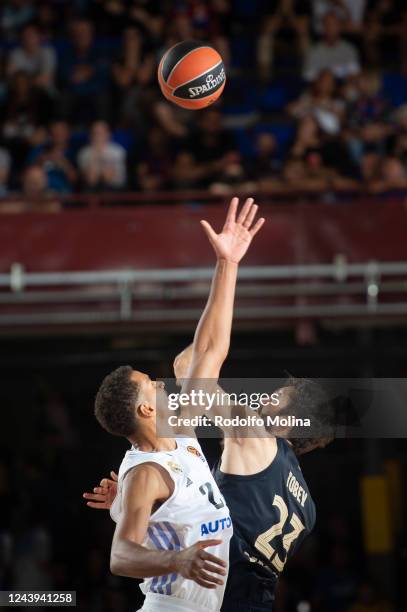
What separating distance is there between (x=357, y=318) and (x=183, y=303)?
1.78 metres

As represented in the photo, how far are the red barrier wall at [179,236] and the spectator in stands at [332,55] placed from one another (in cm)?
308

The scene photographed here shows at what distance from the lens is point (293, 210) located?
11531mm

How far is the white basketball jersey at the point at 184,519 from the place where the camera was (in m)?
5.47

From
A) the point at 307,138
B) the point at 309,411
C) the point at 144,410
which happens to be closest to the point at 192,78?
the point at 309,411

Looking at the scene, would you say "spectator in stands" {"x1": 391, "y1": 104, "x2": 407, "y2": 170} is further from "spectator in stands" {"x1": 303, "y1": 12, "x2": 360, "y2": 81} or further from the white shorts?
the white shorts

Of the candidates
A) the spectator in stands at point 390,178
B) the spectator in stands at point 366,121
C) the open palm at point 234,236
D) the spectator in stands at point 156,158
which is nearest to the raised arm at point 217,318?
the open palm at point 234,236

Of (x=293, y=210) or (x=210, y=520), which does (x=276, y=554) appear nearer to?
(x=210, y=520)

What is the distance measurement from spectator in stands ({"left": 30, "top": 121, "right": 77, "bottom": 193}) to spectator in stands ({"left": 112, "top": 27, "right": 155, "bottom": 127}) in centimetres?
92

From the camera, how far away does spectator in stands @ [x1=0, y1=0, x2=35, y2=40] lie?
52.2ft

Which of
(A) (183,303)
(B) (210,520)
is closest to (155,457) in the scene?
(B) (210,520)

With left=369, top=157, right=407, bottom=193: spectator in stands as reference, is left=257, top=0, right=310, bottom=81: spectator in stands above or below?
above

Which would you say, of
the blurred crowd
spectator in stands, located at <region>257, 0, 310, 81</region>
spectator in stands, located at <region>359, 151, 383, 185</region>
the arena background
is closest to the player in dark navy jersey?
the arena background

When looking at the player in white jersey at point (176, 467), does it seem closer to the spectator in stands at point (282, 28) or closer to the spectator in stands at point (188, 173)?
the spectator in stands at point (188, 173)

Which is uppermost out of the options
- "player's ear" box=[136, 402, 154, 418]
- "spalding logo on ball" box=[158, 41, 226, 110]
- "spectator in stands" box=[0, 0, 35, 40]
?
"spectator in stands" box=[0, 0, 35, 40]
